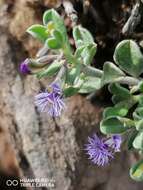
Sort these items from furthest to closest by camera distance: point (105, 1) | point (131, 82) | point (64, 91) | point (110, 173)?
point (110, 173) → point (105, 1) → point (131, 82) → point (64, 91)

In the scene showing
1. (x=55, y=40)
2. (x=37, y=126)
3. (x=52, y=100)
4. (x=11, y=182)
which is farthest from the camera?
(x=11, y=182)

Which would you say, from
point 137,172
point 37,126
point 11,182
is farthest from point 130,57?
point 11,182

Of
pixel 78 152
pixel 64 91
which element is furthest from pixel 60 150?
pixel 64 91

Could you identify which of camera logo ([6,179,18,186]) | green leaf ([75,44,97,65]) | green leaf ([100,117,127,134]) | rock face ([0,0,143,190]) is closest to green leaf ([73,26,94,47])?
green leaf ([75,44,97,65])

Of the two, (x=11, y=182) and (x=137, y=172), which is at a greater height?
(x=137, y=172)

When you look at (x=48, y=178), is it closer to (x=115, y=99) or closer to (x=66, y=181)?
(x=66, y=181)

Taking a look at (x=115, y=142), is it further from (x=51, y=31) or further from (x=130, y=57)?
(x=51, y=31)
